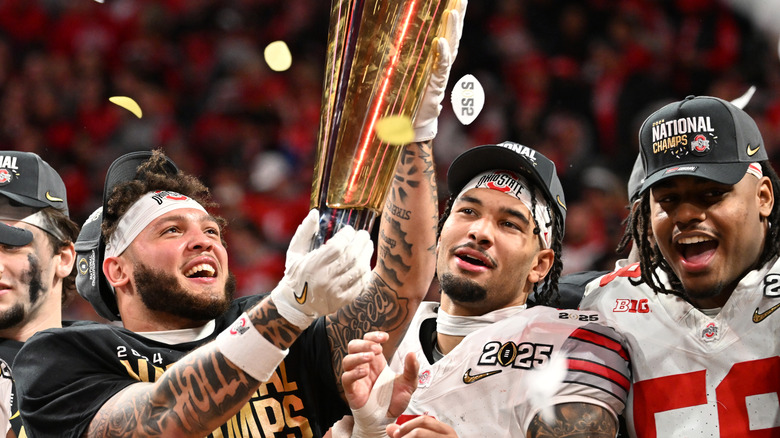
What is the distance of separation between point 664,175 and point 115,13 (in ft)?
15.6

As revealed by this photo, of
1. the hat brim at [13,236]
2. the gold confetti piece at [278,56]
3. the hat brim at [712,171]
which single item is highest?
the gold confetti piece at [278,56]

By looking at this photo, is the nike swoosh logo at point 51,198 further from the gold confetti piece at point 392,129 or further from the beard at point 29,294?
the gold confetti piece at point 392,129

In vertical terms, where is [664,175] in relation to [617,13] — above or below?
below

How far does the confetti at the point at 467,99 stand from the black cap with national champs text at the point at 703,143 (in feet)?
2.51

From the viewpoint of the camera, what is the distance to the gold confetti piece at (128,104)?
548 cm

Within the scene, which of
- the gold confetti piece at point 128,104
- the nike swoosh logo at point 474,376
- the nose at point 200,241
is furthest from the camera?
the gold confetti piece at point 128,104

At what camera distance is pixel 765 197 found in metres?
2.25

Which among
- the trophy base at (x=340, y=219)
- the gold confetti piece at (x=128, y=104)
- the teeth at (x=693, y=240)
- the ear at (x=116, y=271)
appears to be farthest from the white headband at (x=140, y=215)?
the gold confetti piece at (x=128, y=104)

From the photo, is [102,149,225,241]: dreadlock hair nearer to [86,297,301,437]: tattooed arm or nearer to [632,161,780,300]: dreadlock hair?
[86,297,301,437]: tattooed arm

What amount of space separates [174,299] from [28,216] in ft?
3.52

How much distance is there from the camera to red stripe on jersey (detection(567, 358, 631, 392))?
2141 millimetres

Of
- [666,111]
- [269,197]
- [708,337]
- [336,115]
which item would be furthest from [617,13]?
[336,115]

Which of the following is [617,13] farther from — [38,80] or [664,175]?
[38,80]

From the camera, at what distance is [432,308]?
2695 millimetres
